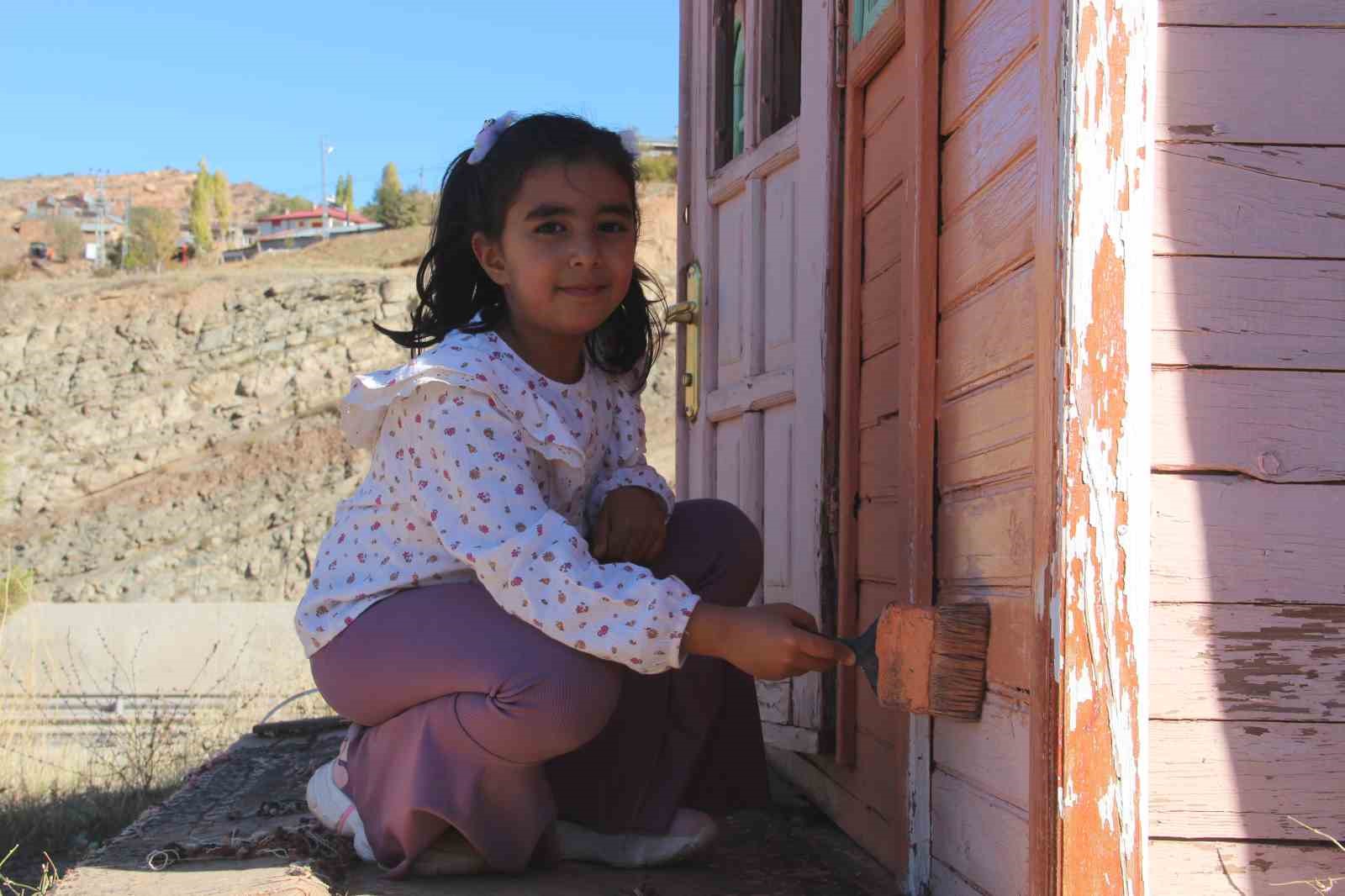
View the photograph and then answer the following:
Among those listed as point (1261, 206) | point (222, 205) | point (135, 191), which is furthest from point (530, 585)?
point (135, 191)

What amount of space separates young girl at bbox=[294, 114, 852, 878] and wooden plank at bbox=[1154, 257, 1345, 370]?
29.3 inches

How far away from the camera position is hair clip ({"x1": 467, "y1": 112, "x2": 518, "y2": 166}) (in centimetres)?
271

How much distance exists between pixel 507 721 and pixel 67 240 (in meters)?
45.9

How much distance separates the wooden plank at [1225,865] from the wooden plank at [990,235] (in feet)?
2.69

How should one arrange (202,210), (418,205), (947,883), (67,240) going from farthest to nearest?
(202,210) → (67,240) → (418,205) → (947,883)

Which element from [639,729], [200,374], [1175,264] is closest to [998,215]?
[1175,264]

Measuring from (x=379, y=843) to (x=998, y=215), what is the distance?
158 centimetres

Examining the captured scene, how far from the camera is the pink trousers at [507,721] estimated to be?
2.29 m

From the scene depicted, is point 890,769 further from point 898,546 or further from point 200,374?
point 200,374

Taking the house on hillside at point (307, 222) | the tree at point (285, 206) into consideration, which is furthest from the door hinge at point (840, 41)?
the tree at point (285, 206)

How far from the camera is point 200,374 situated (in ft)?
77.9

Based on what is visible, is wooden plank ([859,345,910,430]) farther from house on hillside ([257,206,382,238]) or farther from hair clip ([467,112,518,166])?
house on hillside ([257,206,382,238])

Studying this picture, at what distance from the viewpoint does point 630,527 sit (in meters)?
2.59

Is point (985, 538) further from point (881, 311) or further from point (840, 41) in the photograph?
point (840, 41)
